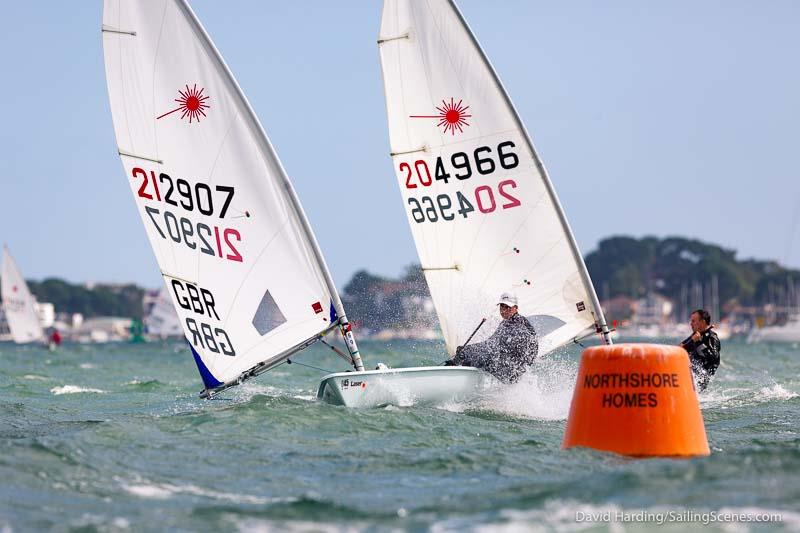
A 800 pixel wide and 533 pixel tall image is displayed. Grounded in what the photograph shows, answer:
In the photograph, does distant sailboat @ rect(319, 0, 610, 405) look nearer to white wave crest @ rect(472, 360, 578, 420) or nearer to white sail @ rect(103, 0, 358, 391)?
white wave crest @ rect(472, 360, 578, 420)

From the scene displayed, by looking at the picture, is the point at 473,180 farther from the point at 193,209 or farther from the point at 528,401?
the point at 193,209

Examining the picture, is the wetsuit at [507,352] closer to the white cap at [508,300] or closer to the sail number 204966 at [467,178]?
the white cap at [508,300]

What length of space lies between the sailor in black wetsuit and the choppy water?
97 centimetres

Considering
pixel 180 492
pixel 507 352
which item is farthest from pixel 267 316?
pixel 180 492

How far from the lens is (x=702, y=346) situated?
41.9ft

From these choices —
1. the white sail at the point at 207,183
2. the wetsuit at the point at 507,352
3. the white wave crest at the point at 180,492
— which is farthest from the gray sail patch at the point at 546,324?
the white wave crest at the point at 180,492

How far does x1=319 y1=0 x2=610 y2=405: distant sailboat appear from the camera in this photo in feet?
43.9

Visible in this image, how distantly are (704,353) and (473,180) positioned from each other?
10.3 ft

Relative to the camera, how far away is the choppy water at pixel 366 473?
6.22 meters

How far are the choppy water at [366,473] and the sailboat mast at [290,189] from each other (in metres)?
0.93

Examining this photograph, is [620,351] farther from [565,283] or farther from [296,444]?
[565,283]

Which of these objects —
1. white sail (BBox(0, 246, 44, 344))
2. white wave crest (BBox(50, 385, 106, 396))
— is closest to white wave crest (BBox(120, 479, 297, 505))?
white wave crest (BBox(50, 385, 106, 396))

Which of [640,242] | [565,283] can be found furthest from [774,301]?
[565,283]

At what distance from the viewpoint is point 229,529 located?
6.07 m
